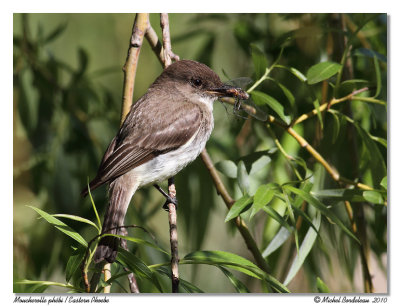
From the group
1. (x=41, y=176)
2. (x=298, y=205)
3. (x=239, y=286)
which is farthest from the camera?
(x=41, y=176)

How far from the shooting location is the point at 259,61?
207cm

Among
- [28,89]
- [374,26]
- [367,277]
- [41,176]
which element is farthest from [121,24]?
[367,277]

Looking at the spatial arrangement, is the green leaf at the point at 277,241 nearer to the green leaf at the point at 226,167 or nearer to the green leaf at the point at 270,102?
the green leaf at the point at 226,167

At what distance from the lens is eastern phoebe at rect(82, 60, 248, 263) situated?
1.98 m

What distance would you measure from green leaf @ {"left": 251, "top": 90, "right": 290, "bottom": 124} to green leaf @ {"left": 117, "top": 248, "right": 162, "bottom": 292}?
737 millimetres

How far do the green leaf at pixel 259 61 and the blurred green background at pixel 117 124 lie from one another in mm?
213

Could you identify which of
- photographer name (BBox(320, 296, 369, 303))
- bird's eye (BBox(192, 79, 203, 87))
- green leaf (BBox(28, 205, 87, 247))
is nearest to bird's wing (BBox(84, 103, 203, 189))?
bird's eye (BBox(192, 79, 203, 87))

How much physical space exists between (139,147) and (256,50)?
1.75ft

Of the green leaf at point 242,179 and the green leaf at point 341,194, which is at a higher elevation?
the green leaf at point 242,179

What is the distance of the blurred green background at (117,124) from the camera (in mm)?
2273

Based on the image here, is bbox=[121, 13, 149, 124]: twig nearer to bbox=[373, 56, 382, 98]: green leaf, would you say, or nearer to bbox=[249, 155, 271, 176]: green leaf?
bbox=[249, 155, 271, 176]: green leaf

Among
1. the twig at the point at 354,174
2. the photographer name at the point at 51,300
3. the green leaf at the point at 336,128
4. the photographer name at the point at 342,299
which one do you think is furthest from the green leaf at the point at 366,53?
the photographer name at the point at 51,300

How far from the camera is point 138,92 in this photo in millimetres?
2705

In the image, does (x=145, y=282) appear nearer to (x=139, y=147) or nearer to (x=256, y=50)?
(x=139, y=147)
